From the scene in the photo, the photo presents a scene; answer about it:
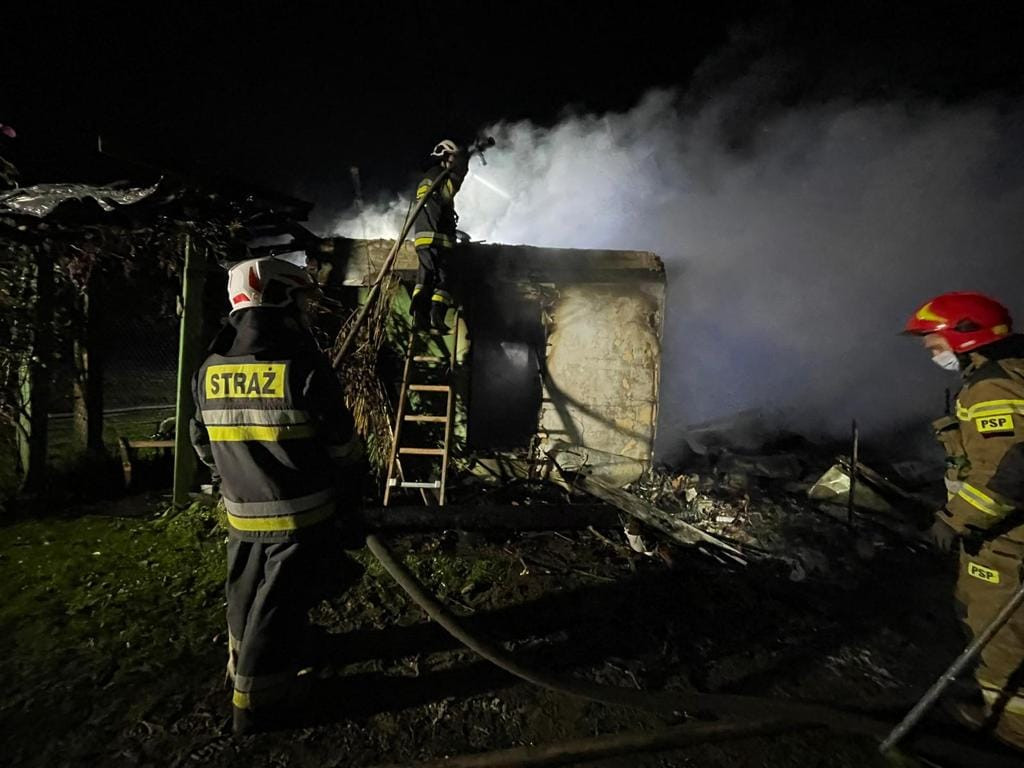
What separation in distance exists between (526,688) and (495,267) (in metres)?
4.81

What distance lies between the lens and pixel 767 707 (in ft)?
8.76

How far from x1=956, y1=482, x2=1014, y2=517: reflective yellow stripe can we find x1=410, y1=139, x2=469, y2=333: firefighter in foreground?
14.5 feet

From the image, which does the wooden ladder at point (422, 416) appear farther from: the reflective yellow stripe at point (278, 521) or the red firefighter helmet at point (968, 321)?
the red firefighter helmet at point (968, 321)

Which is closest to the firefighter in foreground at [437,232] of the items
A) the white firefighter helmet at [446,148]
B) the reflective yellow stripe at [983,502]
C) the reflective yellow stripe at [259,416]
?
the white firefighter helmet at [446,148]

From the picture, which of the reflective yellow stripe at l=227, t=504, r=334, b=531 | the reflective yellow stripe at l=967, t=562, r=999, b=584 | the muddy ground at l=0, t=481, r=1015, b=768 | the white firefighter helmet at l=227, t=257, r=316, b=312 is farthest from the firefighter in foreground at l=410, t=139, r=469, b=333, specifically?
the reflective yellow stripe at l=967, t=562, r=999, b=584

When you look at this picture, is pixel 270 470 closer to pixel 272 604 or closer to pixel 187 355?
pixel 272 604

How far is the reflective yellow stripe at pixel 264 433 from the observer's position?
227cm

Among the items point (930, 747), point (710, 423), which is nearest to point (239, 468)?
point (930, 747)

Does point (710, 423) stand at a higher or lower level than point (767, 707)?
higher

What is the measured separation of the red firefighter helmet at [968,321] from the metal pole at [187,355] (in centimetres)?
620

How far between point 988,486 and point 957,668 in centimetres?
88

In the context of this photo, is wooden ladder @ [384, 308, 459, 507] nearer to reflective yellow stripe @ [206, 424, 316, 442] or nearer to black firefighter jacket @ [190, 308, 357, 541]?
black firefighter jacket @ [190, 308, 357, 541]

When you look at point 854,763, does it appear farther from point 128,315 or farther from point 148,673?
point 128,315

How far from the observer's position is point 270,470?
232cm
